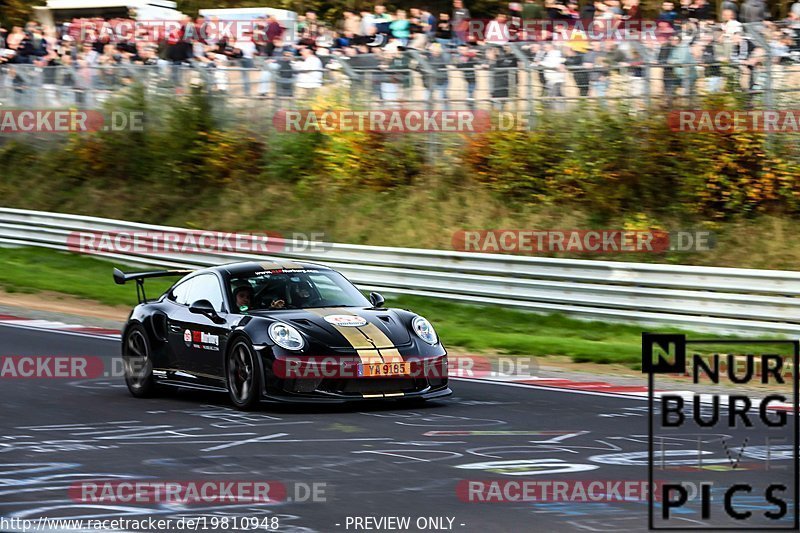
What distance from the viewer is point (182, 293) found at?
1191cm

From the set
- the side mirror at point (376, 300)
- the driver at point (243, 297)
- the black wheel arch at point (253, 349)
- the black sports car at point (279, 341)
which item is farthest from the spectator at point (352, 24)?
the black wheel arch at point (253, 349)

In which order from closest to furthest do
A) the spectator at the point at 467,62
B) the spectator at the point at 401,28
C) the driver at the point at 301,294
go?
1. the driver at the point at 301,294
2. the spectator at the point at 467,62
3. the spectator at the point at 401,28

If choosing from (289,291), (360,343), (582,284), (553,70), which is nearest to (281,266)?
(289,291)

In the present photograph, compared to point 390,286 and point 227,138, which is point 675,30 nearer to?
point 390,286

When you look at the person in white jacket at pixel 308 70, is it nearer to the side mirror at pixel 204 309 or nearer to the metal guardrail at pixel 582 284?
the metal guardrail at pixel 582 284

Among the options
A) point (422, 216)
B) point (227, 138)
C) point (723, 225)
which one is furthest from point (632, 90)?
point (227, 138)

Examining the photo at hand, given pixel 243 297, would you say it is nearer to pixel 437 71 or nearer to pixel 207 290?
pixel 207 290

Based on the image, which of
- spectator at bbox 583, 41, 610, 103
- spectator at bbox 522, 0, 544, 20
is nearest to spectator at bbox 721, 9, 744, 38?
spectator at bbox 583, 41, 610, 103

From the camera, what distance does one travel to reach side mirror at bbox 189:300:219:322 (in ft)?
36.3

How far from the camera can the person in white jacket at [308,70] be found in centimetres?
2312

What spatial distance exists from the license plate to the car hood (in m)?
0.16

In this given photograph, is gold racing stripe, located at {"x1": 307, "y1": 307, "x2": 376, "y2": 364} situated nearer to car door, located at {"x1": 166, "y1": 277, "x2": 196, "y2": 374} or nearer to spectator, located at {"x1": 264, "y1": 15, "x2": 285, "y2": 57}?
car door, located at {"x1": 166, "y1": 277, "x2": 196, "y2": 374}

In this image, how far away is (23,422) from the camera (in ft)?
33.3

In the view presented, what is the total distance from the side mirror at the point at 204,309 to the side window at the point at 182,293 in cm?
33
